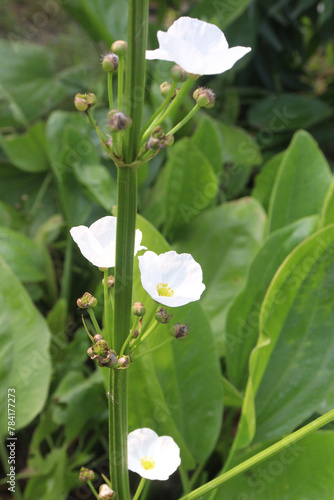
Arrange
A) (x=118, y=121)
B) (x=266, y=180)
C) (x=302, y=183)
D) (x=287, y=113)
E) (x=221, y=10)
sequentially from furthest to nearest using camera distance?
(x=287, y=113) → (x=221, y=10) → (x=266, y=180) → (x=302, y=183) → (x=118, y=121)

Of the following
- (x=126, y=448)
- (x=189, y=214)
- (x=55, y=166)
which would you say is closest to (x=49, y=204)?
(x=55, y=166)

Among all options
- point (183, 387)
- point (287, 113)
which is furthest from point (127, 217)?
point (287, 113)

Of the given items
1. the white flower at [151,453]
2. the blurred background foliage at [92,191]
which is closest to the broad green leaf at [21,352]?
the blurred background foliage at [92,191]

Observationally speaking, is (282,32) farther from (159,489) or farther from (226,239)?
A: (159,489)

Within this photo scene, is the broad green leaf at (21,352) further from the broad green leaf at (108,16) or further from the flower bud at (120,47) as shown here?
the broad green leaf at (108,16)

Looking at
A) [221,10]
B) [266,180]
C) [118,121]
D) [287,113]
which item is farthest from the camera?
[287,113]

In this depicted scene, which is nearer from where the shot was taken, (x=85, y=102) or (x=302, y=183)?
(x=85, y=102)

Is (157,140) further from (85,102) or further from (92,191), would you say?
(92,191)
